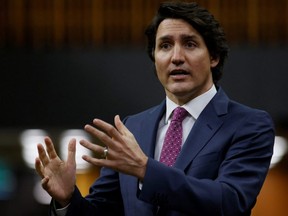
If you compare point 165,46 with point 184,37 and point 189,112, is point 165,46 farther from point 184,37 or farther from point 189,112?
point 189,112

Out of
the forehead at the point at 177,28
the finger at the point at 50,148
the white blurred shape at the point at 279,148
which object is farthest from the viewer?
the white blurred shape at the point at 279,148

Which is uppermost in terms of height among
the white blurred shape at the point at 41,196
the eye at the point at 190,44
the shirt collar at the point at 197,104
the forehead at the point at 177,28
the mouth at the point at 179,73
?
the forehead at the point at 177,28

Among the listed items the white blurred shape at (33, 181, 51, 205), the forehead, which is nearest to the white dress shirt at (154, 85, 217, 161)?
the forehead

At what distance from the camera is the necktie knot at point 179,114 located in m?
2.79

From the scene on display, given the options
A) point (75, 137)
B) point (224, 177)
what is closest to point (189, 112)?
point (224, 177)

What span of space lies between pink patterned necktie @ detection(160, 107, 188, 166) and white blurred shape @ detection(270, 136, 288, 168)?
633 cm

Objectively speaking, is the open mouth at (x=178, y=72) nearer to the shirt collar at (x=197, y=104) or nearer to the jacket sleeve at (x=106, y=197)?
the shirt collar at (x=197, y=104)

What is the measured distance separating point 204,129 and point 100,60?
4.93 meters

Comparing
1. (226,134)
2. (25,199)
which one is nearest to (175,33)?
(226,134)

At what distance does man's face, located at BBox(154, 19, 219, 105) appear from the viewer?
2.76m

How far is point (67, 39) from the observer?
770cm

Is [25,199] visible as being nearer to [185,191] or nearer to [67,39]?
[67,39]

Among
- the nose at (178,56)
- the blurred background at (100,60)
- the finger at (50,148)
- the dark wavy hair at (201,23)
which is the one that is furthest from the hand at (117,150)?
the blurred background at (100,60)

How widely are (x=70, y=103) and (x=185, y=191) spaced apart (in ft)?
17.3
